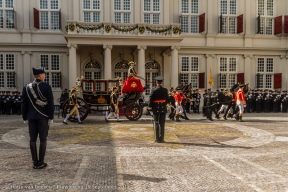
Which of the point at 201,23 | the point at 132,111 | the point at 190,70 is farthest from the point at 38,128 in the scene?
the point at 201,23

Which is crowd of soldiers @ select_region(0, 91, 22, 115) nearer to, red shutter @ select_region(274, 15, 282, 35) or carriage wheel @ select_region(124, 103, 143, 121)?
carriage wheel @ select_region(124, 103, 143, 121)

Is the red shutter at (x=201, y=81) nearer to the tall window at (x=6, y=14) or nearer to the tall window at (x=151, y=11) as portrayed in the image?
the tall window at (x=151, y=11)

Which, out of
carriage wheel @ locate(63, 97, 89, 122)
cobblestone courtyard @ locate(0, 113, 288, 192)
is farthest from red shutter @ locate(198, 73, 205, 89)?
cobblestone courtyard @ locate(0, 113, 288, 192)

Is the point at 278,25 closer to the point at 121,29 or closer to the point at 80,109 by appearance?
the point at 121,29

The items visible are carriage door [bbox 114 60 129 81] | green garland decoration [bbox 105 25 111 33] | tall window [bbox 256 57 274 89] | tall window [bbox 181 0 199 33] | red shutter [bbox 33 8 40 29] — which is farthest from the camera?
tall window [bbox 256 57 274 89]

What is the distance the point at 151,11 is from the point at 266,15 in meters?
10.2

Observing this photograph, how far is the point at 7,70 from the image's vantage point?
80.7ft

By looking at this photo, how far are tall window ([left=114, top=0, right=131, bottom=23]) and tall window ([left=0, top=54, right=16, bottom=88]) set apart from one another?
8729 mm

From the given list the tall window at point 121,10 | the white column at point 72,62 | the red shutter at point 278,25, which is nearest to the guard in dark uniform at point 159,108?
the white column at point 72,62

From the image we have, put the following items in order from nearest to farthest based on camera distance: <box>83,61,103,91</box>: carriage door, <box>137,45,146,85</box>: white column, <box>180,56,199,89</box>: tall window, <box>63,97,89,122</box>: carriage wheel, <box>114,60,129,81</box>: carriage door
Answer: <box>63,97,89,122</box>: carriage wheel → <box>137,45,146,85</box>: white column → <box>83,61,103,91</box>: carriage door → <box>114,60,129,81</box>: carriage door → <box>180,56,199,89</box>: tall window

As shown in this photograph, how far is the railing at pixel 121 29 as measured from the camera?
71.1ft

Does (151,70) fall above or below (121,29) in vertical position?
below

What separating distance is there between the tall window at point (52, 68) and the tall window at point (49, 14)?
7.74 ft

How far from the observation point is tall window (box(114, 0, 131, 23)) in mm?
25172
